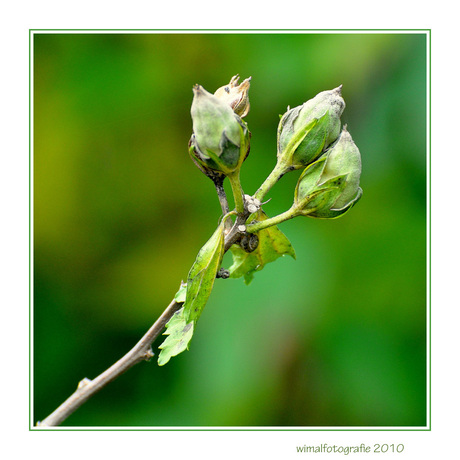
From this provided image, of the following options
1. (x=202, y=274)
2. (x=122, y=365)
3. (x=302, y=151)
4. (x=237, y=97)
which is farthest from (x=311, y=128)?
(x=122, y=365)

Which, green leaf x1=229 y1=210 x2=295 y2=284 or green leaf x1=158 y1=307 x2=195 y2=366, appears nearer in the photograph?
green leaf x1=158 y1=307 x2=195 y2=366

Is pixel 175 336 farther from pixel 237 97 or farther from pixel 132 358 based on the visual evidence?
pixel 237 97

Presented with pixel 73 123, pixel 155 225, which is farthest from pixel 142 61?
pixel 155 225

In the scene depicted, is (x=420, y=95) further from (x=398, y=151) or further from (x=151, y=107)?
(x=151, y=107)

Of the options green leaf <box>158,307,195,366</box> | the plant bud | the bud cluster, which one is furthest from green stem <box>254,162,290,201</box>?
green leaf <box>158,307,195,366</box>

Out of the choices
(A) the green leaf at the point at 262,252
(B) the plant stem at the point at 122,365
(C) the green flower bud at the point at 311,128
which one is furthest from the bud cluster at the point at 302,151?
(B) the plant stem at the point at 122,365

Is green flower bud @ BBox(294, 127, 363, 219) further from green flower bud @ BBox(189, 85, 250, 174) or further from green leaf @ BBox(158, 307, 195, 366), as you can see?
green leaf @ BBox(158, 307, 195, 366)
